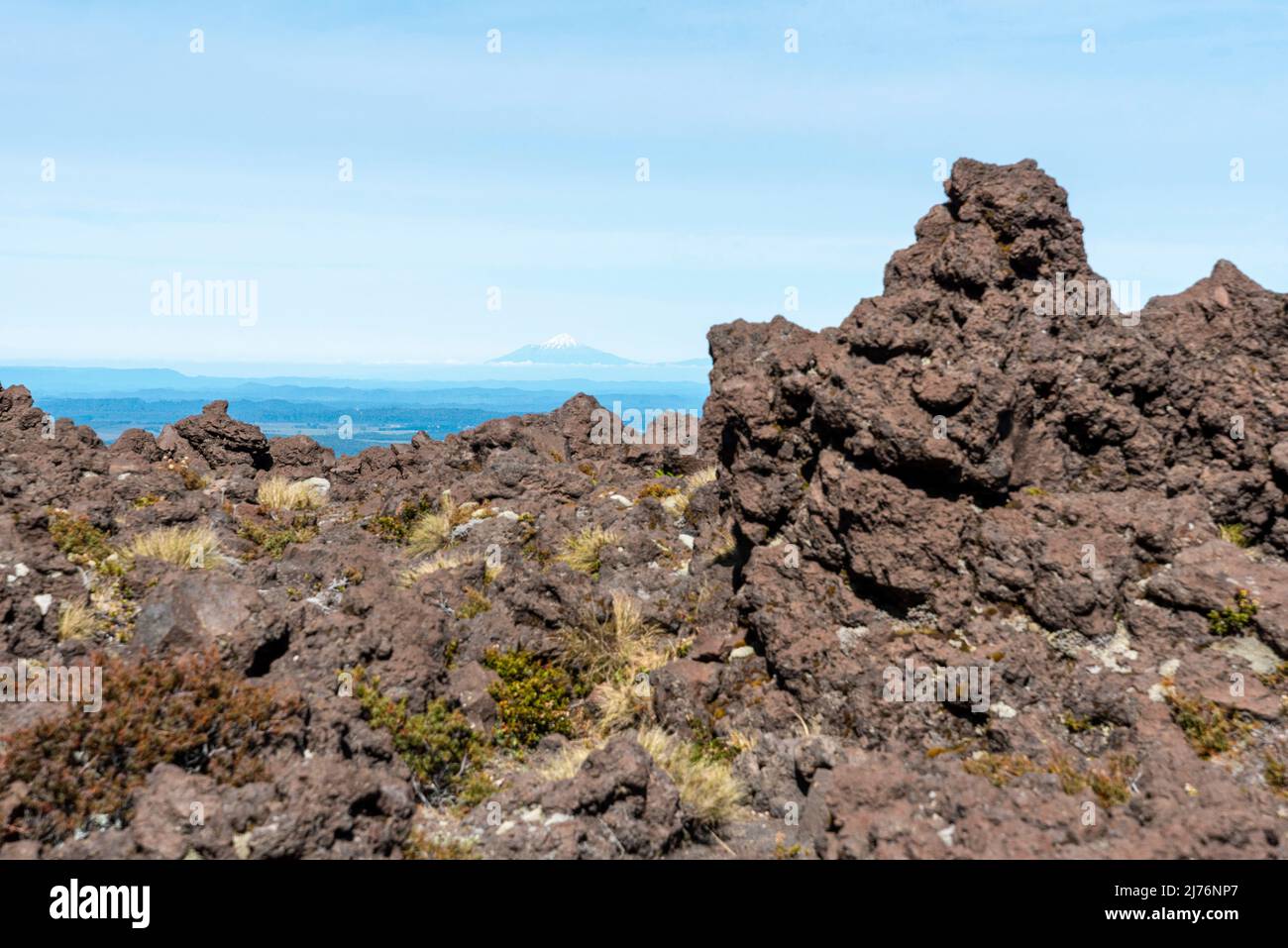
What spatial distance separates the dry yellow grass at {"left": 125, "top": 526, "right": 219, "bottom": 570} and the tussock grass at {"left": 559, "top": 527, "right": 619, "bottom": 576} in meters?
5.88

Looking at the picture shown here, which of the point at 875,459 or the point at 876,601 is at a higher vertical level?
the point at 875,459

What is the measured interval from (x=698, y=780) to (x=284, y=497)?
16.3m

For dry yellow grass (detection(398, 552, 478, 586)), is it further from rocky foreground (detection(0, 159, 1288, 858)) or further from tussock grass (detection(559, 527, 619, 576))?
tussock grass (detection(559, 527, 619, 576))

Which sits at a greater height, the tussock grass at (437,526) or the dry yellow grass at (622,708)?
the tussock grass at (437,526)

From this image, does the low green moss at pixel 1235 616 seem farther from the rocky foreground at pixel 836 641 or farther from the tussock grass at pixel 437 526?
the tussock grass at pixel 437 526

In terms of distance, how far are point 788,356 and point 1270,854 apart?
764 centimetres

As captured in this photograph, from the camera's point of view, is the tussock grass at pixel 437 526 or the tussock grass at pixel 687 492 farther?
the tussock grass at pixel 437 526

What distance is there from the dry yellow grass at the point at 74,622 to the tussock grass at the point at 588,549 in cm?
704

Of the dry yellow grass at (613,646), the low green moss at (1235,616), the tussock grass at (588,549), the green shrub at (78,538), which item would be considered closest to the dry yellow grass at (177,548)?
the green shrub at (78,538)

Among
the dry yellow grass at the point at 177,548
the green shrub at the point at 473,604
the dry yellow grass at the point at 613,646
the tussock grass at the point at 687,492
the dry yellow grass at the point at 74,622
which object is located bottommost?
the dry yellow grass at the point at 613,646

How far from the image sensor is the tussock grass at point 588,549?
15.7 m

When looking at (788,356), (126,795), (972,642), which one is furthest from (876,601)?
(126,795)
